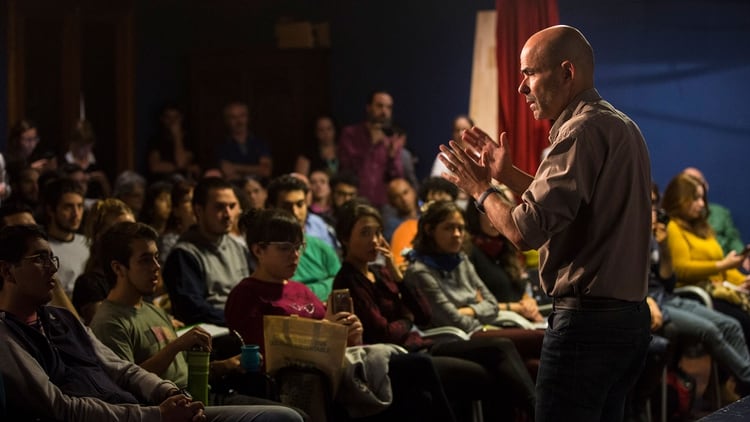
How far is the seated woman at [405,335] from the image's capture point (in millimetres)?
4418

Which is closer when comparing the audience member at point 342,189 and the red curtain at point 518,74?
the red curtain at point 518,74

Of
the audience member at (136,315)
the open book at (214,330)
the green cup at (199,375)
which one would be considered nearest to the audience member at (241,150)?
the open book at (214,330)

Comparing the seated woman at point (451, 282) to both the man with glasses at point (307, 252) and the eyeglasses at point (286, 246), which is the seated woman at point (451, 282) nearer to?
the man with glasses at point (307, 252)

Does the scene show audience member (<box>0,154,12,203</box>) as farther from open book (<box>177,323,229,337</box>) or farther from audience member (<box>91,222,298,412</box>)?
audience member (<box>91,222,298,412</box>)

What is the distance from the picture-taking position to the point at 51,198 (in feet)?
16.5

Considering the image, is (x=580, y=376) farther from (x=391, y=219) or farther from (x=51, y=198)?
(x=391, y=219)

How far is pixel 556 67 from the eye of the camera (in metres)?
2.65

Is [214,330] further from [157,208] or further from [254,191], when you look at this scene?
[254,191]

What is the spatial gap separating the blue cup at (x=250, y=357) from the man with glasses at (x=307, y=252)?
1.36 metres

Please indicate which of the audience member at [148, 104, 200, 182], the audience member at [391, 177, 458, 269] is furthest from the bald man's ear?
the audience member at [148, 104, 200, 182]

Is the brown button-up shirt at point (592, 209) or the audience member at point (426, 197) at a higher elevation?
A: the brown button-up shirt at point (592, 209)

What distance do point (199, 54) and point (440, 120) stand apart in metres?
1.89

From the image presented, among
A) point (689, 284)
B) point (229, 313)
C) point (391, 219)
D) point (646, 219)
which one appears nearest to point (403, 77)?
point (391, 219)

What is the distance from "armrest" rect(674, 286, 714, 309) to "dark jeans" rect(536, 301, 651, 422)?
338 cm
